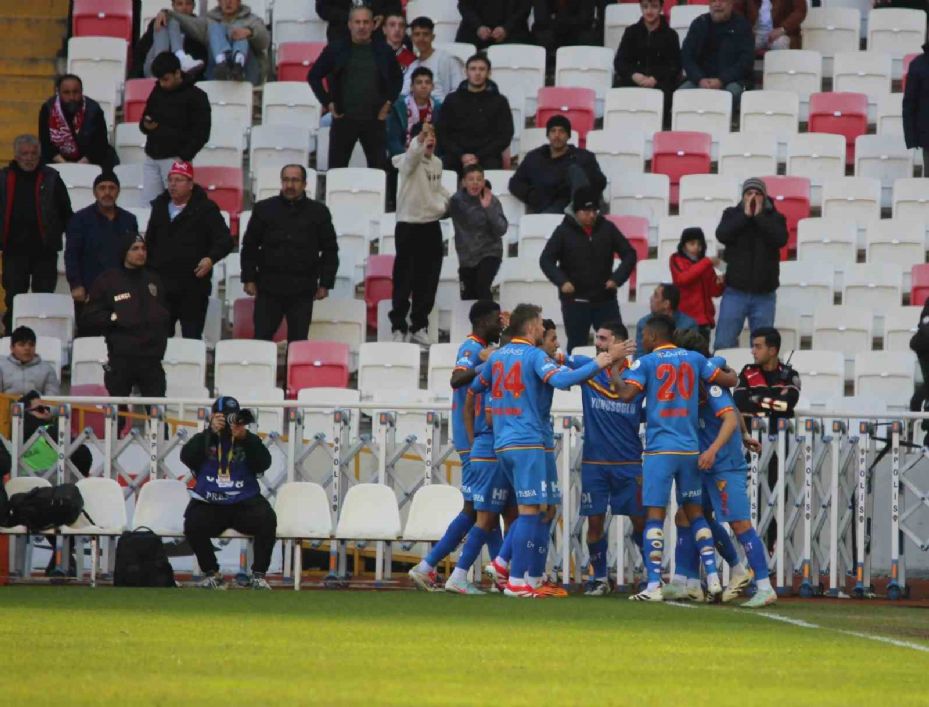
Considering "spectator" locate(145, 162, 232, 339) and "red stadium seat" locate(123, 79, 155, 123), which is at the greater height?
"red stadium seat" locate(123, 79, 155, 123)

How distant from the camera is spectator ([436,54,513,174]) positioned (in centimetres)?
2019

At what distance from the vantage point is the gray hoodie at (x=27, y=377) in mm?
16969

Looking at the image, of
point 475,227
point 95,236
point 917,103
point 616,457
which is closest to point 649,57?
point 917,103

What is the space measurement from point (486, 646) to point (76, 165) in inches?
484

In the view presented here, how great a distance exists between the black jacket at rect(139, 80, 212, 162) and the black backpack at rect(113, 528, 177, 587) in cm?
629

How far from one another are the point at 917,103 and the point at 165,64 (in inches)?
290

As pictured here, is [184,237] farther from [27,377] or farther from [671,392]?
[671,392]

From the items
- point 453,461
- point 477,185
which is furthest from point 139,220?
point 453,461

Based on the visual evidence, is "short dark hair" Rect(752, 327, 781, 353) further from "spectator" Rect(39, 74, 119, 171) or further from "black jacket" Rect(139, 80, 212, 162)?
"spectator" Rect(39, 74, 119, 171)

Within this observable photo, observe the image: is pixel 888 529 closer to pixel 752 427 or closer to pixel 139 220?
pixel 752 427

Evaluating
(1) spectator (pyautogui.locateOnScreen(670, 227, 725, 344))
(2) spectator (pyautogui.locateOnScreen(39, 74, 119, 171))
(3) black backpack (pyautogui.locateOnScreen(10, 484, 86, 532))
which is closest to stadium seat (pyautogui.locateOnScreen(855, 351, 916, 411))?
(1) spectator (pyautogui.locateOnScreen(670, 227, 725, 344))

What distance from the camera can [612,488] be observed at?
14.5 metres

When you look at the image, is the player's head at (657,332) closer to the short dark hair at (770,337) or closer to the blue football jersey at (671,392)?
the blue football jersey at (671,392)

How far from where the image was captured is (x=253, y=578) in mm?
15008
